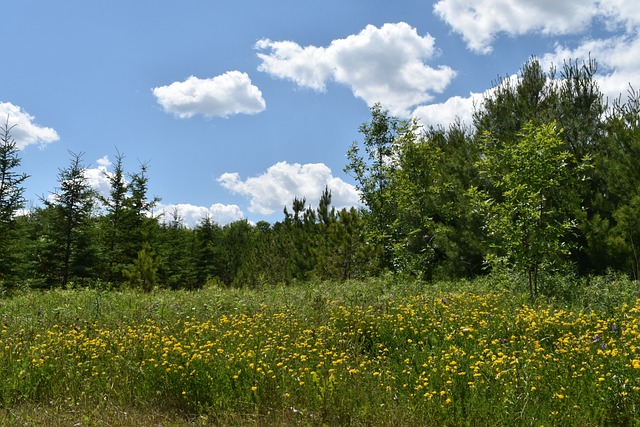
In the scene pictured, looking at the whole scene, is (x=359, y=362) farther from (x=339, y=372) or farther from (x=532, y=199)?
(x=532, y=199)

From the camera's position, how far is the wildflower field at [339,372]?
3850 mm

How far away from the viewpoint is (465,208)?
15289 millimetres

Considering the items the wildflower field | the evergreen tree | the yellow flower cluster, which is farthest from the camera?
the evergreen tree

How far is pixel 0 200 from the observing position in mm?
18203

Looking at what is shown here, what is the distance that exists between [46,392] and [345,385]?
11.8ft

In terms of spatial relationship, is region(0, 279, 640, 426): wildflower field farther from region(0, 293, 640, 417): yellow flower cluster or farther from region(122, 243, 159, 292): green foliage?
region(122, 243, 159, 292): green foliage

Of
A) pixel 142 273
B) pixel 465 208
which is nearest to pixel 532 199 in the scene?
pixel 465 208

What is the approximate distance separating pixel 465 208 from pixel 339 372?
1180cm

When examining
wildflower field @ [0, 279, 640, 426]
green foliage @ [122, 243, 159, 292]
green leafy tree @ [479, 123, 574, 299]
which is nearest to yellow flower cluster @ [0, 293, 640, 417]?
wildflower field @ [0, 279, 640, 426]

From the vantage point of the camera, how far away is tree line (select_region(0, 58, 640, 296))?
1003 centimetres

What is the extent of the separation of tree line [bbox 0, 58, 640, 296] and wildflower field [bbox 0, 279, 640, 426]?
3603 mm

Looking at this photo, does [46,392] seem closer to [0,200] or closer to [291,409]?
[291,409]

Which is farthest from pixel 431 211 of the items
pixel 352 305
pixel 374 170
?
pixel 352 305

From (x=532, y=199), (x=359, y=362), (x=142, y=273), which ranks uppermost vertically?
(x=532, y=199)
